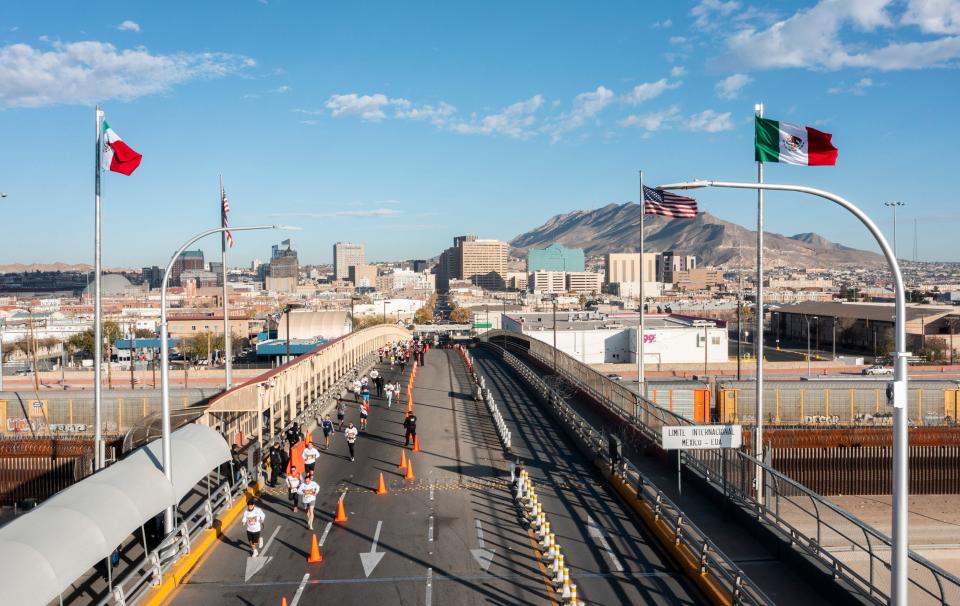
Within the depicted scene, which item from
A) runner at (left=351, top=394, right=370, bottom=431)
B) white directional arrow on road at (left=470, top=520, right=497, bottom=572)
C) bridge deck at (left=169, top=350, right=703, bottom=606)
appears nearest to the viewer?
bridge deck at (left=169, top=350, right=703, bottom=606)

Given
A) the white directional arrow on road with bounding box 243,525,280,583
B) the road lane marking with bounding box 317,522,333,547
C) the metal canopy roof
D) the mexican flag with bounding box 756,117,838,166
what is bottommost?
the road lane marking with bounding box 317,522,333,547

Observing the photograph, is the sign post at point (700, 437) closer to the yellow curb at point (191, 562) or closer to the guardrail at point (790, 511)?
the guardrail at point (790, 511)

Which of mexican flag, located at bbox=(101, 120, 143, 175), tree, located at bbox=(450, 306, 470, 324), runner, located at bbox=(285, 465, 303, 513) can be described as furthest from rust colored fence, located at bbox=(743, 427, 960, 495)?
tree, located at bbox=(450, 306, 470, 324)

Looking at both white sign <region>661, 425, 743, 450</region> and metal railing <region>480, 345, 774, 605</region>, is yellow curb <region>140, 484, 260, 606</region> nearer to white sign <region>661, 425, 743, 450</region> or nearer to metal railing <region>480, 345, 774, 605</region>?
metal railing <region>480, 345, 774, 605</region>

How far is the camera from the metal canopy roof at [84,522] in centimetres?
970

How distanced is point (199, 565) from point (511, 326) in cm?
8250

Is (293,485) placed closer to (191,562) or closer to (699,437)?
(191,562)

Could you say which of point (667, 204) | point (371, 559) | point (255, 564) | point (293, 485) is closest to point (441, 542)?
point (371, 559)

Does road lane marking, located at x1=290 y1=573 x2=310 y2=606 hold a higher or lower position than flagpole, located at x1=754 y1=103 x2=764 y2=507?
lower

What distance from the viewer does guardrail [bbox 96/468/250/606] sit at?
12038 mm

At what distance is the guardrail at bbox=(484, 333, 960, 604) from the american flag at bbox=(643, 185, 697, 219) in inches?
237

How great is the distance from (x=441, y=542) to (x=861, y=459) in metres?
25.1

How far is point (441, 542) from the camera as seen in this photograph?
1567 cm

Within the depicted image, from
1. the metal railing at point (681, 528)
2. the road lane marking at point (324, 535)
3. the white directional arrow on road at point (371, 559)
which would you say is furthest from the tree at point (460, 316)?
the white directional arrow on road at point (371, 559)
